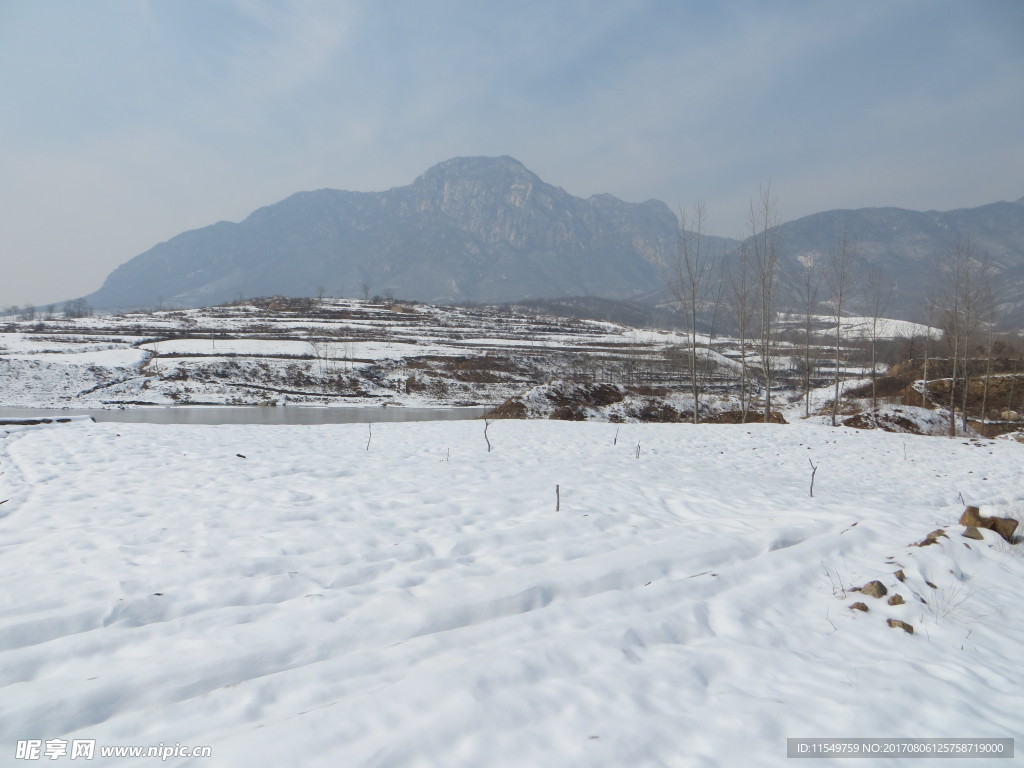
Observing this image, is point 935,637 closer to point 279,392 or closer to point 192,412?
point 192,412

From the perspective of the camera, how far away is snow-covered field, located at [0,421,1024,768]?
283 cm

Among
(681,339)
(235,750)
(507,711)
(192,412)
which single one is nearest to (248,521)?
(235,750)

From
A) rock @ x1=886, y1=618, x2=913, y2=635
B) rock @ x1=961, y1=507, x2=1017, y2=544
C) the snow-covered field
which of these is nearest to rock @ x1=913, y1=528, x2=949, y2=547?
the snow-covered field

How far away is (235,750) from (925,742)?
12.2ft

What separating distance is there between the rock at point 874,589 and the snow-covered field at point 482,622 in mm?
97

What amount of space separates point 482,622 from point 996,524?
622cm

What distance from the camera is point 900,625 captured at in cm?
410

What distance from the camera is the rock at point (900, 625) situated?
4055 millimetres

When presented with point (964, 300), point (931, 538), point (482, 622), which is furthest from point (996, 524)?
point (964, 300)

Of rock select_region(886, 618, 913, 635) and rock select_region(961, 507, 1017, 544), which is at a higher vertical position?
rock select_region(961, 507, 1017, 544)

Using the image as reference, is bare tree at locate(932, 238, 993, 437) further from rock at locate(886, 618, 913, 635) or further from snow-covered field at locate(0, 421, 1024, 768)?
rock at locate(886, 618, 913, 635)

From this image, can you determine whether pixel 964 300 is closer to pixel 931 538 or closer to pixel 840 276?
pixel 840 276

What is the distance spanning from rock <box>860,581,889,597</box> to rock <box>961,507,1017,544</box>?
2587 millimetres

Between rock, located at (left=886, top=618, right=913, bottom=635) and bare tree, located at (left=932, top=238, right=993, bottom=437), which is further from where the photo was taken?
bare tree, located at (left=932, top=238, right=993, bottom=437)
